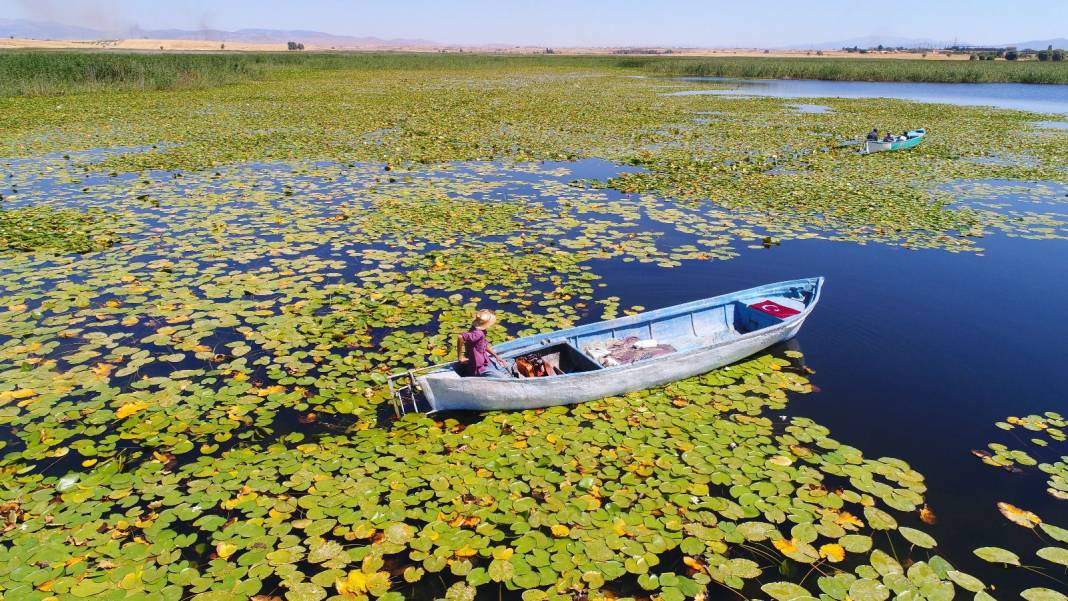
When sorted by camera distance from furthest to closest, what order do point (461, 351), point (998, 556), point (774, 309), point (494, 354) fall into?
1. point (774, 309)
2. point (494, 354)
3. point (461, 351)
4. point (998, 556)

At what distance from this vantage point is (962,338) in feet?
26.9

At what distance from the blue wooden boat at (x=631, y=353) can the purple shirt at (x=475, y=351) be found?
0.62 ft

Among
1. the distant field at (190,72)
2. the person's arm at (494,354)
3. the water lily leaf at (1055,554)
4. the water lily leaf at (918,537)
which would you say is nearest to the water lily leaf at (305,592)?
the person's arm at (494,354)

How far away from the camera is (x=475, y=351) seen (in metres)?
6.16

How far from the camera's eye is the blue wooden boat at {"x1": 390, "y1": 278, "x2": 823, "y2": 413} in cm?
611

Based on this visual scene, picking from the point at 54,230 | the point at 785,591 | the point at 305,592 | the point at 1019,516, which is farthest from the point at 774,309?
the point at 54,230

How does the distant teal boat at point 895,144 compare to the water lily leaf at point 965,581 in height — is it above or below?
above

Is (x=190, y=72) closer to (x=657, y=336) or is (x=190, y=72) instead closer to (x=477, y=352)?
(x=657, y=336)

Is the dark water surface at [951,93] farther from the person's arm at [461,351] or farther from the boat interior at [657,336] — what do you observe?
the person's arm at [461,351]

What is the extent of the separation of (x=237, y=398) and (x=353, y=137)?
1874 cm

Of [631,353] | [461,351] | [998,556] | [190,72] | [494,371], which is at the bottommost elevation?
[998,556]

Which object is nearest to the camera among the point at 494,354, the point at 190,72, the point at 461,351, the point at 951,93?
the point at 461,351

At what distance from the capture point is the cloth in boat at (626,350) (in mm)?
7129

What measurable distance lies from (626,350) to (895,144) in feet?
62.6
